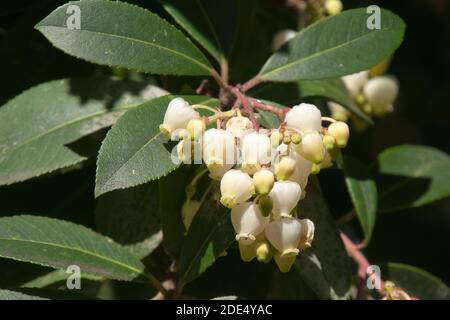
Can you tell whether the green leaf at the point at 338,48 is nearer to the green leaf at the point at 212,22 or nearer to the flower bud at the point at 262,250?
the green leaf at the point at 212,22

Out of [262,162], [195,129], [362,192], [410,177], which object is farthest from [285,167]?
[410,177]

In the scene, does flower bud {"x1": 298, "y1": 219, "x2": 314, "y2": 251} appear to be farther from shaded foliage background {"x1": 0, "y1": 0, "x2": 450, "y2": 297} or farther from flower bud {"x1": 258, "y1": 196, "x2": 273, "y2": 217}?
shaded foliage background {"x1": 0, "y1": 0, "x2": 450, "y2": 297}

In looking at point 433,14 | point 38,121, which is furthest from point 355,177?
point 433,14

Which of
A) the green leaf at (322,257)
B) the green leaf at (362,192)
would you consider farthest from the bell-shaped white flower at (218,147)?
the green leaf at (362,192)

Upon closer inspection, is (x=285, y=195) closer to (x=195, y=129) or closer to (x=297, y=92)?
(x=195, y=129)


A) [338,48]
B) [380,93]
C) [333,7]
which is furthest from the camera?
[380,93]

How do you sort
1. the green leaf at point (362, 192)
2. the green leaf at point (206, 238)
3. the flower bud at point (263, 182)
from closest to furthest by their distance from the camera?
the flower bud at point (263, 182)
the green leaf at point (206, 238)
the green leaf at point (362, 192)
